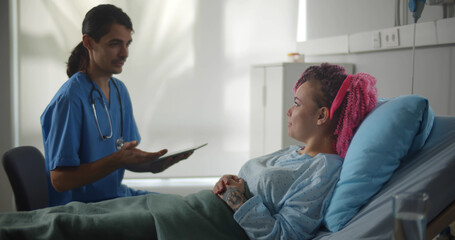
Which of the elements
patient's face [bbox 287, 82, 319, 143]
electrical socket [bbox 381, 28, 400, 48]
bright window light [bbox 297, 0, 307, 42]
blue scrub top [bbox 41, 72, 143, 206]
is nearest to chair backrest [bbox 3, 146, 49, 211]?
blue scrub top [bbox 41, 72, 143, 206]

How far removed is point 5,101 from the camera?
3223mm

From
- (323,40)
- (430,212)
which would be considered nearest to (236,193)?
(430,212)

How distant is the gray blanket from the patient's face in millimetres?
376

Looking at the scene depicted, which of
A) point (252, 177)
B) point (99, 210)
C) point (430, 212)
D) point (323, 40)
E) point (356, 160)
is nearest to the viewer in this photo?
point (430, 212)

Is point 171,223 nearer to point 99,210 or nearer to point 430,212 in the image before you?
point 99,210

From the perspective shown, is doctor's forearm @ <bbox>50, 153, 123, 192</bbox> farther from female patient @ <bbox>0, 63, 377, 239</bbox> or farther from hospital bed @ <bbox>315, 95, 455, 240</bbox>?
hospital bed @ <bbox>315, 95, 455, 240</bbox>

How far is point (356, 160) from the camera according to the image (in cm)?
124

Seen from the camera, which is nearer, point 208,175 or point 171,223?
point 171,223

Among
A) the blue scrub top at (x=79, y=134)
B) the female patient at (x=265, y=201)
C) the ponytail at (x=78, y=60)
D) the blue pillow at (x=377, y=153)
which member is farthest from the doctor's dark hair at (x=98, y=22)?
the blue pillow at (x=377, y=153)

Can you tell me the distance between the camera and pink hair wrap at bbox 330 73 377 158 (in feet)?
4.53

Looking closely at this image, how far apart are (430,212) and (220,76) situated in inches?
101

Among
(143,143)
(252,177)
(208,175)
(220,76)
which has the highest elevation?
(220,76)

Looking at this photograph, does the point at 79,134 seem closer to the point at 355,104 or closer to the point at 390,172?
the point at 355,104

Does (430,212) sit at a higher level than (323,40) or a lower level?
lower
